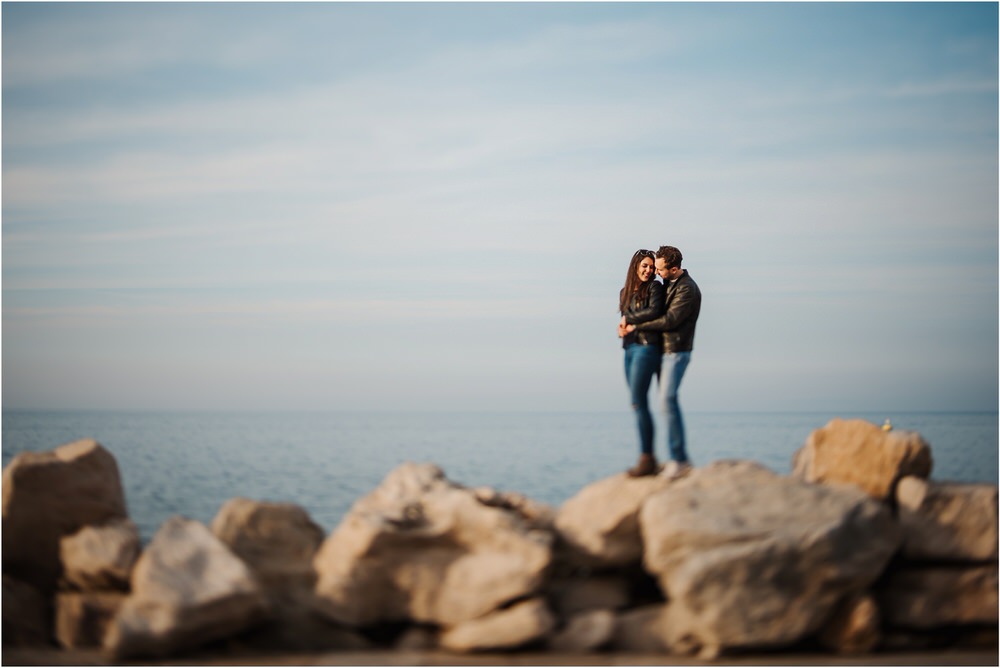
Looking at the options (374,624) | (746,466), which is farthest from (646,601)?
(374,624)

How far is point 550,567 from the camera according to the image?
26.1 feet

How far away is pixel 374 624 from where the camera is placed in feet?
27.3

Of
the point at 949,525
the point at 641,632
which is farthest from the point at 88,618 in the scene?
the point at 949,525

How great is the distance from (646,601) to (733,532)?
1175 millimetres

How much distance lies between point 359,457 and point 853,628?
117 ft

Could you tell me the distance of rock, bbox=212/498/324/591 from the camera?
29.0ft

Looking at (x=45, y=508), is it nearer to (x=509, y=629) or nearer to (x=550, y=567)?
(x=509, y=629)

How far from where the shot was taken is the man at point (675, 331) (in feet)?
29.1

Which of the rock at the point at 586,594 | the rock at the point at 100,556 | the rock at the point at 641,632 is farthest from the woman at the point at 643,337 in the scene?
the rock at the point at 100,556

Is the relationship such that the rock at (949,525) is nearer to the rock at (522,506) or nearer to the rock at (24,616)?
the rock at (522,506)

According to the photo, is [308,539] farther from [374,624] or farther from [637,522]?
[637,522]

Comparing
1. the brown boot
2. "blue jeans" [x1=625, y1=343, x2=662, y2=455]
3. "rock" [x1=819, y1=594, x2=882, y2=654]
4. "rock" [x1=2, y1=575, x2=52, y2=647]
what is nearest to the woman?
"blue jeans" [x1=625, y1=343, x2=662, y2=455]

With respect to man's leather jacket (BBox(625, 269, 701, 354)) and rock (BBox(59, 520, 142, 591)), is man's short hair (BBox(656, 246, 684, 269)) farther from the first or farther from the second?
rock (BBox(59, 520, 142, 591))

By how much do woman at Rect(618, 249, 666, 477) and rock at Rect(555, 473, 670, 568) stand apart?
495mm
